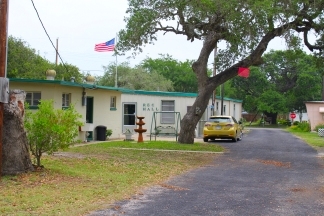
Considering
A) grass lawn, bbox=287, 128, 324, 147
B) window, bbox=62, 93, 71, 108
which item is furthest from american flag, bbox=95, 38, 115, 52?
grass lawn, bbox=287, 128, 324, 147

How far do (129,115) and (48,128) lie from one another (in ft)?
65.5

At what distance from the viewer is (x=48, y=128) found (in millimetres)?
11719

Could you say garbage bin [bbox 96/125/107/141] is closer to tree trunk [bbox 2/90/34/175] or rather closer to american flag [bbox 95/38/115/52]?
american flag [bbox 95/38/115/52]

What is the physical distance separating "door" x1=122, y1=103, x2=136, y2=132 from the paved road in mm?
15987

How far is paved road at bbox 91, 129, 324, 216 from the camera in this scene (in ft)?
27.7

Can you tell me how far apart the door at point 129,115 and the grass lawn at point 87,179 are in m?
12.3

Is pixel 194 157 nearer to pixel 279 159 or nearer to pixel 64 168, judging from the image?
pixel 279 159

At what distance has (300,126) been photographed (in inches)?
1903

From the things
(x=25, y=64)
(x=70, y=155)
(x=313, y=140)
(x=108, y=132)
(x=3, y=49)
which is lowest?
(x=70, y=155)

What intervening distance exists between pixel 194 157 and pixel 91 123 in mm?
7742

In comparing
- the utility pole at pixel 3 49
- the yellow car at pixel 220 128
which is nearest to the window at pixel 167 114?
the yellow car at pixel 220 128

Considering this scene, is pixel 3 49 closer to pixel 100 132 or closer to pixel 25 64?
pixel 100 132

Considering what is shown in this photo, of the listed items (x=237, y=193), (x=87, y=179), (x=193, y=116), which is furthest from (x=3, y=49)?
(x=193, y=116)

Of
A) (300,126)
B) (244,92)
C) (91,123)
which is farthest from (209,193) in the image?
(244,92)
